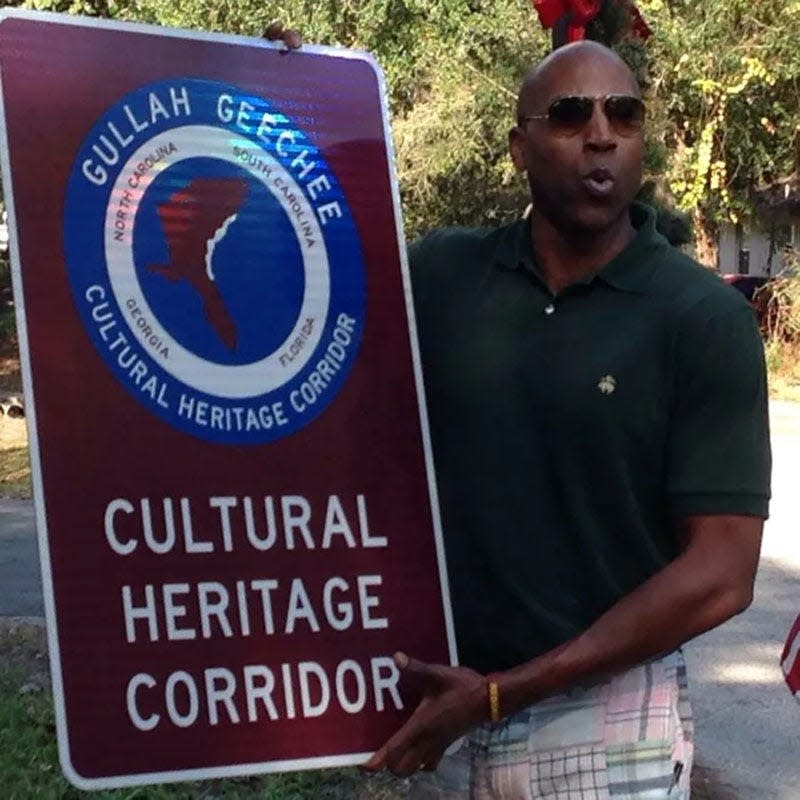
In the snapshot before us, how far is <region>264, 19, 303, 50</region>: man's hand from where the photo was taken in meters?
2.52

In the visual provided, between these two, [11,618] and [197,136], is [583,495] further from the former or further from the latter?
[11,618]

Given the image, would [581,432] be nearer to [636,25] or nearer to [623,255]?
[623,255]

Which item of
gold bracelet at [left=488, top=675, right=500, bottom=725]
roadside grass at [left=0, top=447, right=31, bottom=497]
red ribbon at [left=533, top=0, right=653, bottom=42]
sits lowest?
roadside grass at [left=0, top=447, right=31, bottom=497]

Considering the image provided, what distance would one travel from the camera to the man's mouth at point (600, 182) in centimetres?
238

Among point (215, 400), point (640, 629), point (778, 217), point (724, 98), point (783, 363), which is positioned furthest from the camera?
point (778, 217)

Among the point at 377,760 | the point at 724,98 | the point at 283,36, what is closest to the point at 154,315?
the point at 283,36

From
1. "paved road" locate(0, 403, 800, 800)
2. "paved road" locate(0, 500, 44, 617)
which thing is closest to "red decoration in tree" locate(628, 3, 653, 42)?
"paved road" locate(0, 403, 800, 800)

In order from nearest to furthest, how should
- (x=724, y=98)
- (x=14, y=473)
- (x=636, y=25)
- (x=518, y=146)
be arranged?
(x=518, y=146) < (x=636, y=25) < (x=14, y=473) < (x=724, y=98)

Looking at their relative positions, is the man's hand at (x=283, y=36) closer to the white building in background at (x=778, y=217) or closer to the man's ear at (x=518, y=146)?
the man's ear at (x=518, y=146)

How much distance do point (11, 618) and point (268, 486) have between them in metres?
5.42

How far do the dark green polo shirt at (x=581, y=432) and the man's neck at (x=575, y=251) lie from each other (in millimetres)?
24

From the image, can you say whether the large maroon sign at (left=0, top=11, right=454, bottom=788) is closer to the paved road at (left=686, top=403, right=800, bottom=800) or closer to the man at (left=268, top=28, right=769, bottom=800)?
the man at (left=268, top=28, right=769, bottom=800)

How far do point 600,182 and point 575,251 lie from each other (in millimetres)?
131

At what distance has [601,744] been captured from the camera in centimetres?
241
